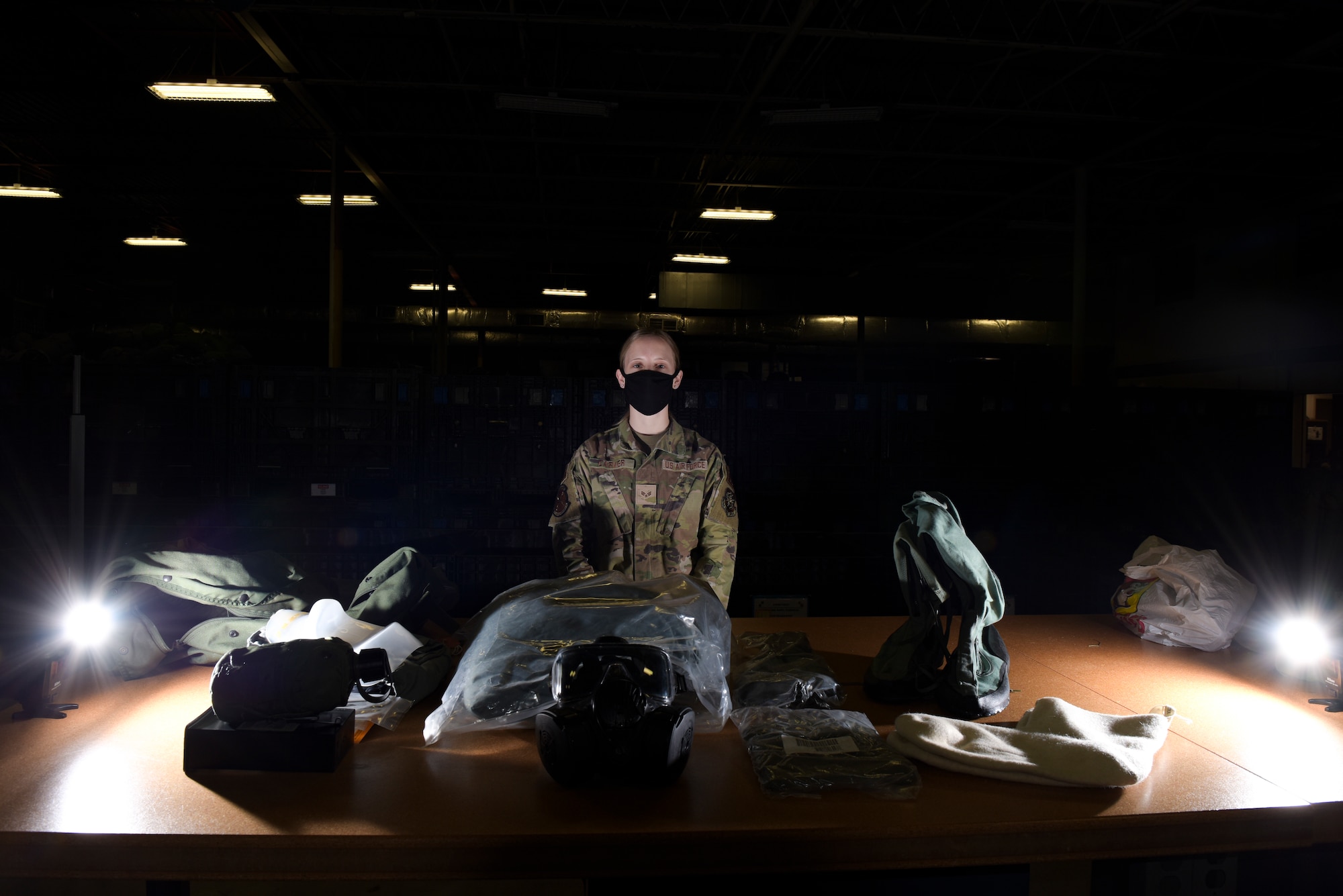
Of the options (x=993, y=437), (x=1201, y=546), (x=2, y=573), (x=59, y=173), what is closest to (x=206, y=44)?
(x=59, y=173)

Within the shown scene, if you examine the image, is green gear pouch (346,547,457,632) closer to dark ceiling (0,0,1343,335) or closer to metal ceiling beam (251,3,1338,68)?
dark ceiling (0,0,1343,335)

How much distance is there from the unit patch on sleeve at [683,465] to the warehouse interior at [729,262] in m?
1.77

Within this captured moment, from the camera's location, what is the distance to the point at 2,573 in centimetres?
196

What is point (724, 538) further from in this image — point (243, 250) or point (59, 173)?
point (243, 250)

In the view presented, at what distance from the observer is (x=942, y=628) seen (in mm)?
1852

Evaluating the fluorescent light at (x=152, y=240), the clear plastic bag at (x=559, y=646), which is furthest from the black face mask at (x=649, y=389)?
the fluorescent light at (x=152, y=240)

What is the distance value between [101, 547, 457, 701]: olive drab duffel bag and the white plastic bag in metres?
2.17

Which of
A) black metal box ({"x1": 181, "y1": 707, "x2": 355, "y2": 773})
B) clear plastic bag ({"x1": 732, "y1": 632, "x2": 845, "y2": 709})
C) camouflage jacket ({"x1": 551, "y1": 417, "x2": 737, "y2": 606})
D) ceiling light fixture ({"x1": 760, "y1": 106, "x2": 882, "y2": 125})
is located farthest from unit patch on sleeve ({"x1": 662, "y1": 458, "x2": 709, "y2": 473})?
ceiling light fixture ({"x1": 760, "y1": 106, "x2": 882, "y2": 125})

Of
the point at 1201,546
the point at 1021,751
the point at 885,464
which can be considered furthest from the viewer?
the point at 1201,546

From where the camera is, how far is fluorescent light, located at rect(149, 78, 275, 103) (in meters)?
5.97

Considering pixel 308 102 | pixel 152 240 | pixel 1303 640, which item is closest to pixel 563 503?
pixel 1303 640

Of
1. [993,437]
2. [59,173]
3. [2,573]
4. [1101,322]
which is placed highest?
[59,173]

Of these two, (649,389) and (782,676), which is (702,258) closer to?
(649,389)

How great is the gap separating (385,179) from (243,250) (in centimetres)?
507
